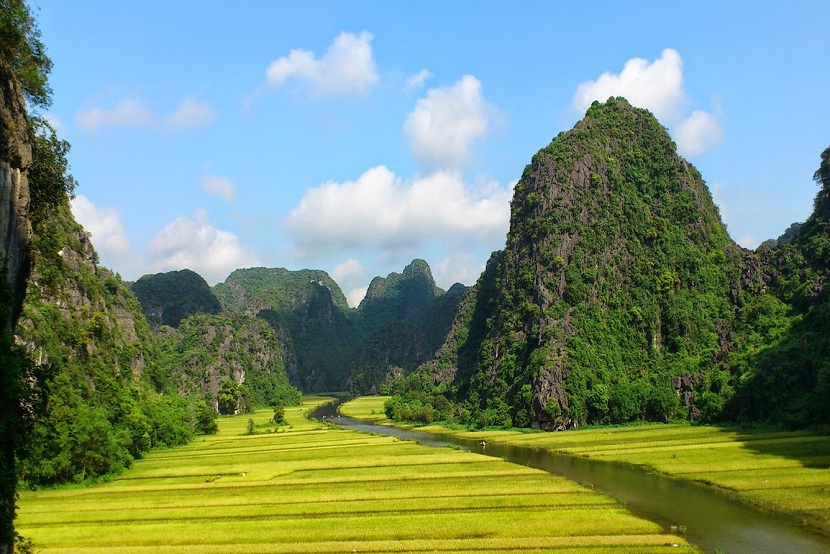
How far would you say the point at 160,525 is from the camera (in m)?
31.1

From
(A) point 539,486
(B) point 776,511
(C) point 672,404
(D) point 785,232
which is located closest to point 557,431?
(C) point 672,404

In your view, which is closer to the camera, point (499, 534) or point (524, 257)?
point (499, 534)

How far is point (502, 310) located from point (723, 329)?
35.4m

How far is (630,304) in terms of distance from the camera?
323ft

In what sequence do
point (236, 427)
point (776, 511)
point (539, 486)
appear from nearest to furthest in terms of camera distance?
point (776, 511) < point (539, 486) < point (236, 427)

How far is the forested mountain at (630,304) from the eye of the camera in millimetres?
78688

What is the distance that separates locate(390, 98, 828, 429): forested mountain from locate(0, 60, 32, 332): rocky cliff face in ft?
225

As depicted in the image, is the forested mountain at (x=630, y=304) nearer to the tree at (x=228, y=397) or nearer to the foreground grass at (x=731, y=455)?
the foreground grass at (x=731, y=455)

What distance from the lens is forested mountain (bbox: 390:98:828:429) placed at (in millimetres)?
78688

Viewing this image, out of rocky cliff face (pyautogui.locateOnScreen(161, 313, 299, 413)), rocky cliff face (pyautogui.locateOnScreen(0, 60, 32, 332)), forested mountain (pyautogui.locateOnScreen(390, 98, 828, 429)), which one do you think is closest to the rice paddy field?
rocky cliff face (pyautogui.locateOnScreen(0, 60, 32, 332))

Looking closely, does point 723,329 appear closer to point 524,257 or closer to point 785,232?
point 524,257

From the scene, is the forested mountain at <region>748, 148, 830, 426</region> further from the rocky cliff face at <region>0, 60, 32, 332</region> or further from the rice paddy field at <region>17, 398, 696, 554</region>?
the rocky cliff face at <region>0, 60, 32, 332</region>

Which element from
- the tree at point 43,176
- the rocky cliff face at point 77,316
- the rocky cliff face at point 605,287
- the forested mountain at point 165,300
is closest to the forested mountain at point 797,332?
Result: the rocky cliff face at point 605,287

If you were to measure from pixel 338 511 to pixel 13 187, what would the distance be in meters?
22.6
